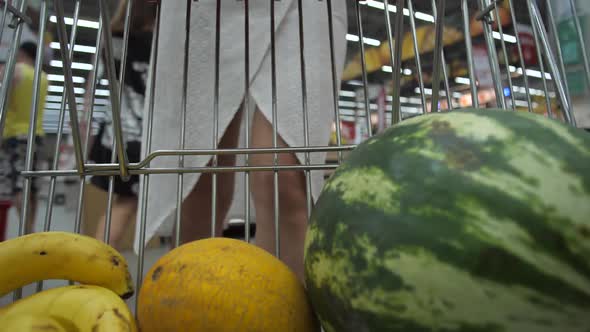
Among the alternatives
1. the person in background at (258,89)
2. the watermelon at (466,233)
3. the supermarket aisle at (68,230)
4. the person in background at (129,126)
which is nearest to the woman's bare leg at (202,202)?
the person in background at (258,89)

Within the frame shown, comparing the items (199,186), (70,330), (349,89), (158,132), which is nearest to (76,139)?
(70,330)

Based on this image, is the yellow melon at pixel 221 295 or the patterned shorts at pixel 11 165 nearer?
the yellow melon at pixel 221 295

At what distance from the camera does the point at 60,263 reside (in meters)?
0.47

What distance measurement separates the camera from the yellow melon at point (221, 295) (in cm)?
38

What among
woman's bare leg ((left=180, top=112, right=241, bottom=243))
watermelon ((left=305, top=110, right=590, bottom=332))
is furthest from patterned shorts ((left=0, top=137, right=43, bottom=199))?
watermelon ((left=305, top=110, right=590, bottom=332))

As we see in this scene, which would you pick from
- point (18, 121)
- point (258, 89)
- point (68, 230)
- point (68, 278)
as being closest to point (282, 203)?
point (258, 89)

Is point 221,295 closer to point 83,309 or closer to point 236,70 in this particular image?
point 83,309

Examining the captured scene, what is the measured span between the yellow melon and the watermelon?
57 mm

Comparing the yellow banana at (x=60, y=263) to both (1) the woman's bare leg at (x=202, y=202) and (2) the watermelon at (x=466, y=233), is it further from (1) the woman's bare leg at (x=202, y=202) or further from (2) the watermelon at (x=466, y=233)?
(1) the woman's bare leg at (x=202, y=202)

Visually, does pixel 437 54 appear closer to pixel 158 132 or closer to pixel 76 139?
pixel 76 139

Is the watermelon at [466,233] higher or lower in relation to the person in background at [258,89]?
lower

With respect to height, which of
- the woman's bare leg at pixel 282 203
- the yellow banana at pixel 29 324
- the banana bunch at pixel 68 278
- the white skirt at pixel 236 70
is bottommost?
the yellow banana at pixel 29 324

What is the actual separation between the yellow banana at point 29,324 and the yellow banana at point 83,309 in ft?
0.06

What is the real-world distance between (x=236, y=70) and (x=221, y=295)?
0.61m
